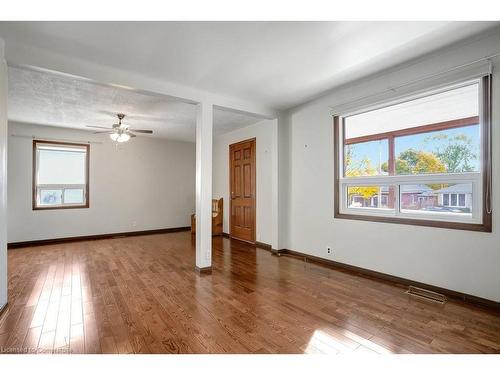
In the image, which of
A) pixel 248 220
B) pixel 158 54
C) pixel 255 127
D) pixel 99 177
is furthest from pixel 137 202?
pixel 158 54

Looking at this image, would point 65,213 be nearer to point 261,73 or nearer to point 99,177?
point 99,177

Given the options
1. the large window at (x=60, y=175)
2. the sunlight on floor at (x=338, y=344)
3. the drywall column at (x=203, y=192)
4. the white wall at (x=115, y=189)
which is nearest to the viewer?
the sunlight on floor at (x=338, y=344)

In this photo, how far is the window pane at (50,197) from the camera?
5.46 m

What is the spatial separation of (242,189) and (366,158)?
306cm

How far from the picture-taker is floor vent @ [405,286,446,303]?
2.59 metres

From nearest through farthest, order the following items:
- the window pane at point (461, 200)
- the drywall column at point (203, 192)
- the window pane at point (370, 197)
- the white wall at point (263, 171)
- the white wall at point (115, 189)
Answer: the window pane at point (461, 200), the window pane at point (370, 197), the drywall column at point (203, 192), the white wall at point (263, 171), the white wall at point (115, 189)

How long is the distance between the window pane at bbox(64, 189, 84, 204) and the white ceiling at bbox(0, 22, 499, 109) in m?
4.14

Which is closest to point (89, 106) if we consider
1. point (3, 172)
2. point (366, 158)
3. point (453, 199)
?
point (3, 172)

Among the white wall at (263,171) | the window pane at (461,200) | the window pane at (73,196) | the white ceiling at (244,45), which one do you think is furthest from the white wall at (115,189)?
the window pane at (461,200)

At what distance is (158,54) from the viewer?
2664 millimetres

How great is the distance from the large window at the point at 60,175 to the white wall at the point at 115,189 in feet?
0.41

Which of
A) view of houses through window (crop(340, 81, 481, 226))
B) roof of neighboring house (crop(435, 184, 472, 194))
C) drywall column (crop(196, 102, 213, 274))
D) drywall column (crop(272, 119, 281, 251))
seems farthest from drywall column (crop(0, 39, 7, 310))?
roof of neighboring house (crop(435, 184, 472, 194))

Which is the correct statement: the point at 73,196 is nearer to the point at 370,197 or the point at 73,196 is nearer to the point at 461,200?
the point at 370,197

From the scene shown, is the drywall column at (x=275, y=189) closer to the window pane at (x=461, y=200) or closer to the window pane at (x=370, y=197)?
the window pane at (x=370, y=197)
